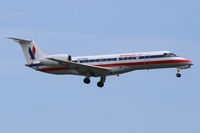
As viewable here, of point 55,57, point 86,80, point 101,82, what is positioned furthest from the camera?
point 101,82

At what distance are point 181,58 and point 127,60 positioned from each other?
A: 5.37 metres

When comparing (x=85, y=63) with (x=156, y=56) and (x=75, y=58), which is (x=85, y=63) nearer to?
(x=75, y=58)

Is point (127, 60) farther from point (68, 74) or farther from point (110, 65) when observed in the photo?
point (68, 74)

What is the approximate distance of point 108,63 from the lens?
4319 cm

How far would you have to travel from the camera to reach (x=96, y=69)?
42.7m

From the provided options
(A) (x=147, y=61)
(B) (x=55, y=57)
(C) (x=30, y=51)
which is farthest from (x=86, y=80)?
(C) (x=30, y=51)

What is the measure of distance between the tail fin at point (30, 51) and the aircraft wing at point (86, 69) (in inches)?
212

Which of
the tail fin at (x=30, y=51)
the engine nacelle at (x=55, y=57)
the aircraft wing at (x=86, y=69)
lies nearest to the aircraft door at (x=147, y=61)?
the aircraft wing at (x=86, y=69)

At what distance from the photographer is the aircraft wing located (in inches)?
1665

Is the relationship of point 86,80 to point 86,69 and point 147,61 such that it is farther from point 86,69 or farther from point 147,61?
point 147,61

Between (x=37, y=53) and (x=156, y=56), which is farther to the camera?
(x=37, y=53)

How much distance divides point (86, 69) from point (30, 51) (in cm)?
777

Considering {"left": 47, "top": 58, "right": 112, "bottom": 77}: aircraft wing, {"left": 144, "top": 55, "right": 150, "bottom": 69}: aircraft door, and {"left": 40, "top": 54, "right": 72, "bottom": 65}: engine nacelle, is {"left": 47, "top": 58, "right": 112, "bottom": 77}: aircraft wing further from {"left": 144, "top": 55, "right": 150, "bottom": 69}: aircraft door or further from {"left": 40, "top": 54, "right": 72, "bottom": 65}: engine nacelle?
{"left": 144, "top": 55, "right": 150, "bottom": 69}: aircraft door

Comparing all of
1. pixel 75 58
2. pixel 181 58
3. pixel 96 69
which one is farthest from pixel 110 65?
pixel 181 58
